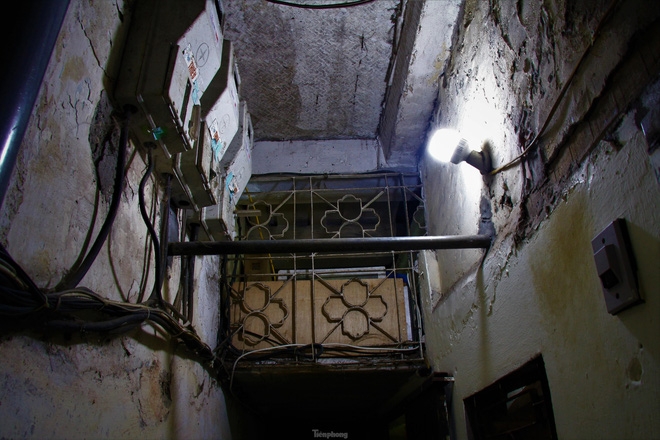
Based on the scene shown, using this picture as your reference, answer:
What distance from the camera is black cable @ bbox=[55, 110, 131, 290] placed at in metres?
1.17

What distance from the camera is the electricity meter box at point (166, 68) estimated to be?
1467 millimetres

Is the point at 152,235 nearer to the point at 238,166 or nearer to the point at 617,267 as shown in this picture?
the point at 238,166

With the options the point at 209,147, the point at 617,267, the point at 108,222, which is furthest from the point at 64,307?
the point at 617,267

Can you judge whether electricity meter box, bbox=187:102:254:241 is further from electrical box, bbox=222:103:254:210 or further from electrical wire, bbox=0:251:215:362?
electrical wire, bbox=0:251:215:362

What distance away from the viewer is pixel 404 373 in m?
2.98

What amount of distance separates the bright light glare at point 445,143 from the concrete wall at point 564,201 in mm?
133

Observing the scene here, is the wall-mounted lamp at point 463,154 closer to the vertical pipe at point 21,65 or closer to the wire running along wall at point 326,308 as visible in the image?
the wire running along wall at point 326,308

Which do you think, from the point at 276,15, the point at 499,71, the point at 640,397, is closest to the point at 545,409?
the point at 640,397

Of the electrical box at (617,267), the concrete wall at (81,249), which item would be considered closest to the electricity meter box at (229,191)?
the concrete wall at (81,249)

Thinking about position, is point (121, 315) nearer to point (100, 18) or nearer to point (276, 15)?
point (100, 18)

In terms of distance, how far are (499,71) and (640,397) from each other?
4.26 feet

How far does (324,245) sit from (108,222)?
83 cm

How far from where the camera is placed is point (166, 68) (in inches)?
58.6

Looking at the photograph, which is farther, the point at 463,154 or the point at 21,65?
the point at 463,154
